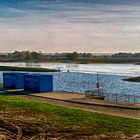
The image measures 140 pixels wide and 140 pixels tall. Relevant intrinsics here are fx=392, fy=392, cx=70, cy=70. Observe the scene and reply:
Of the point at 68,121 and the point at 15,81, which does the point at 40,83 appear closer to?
the point at 15,81

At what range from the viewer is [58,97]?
51125 mm

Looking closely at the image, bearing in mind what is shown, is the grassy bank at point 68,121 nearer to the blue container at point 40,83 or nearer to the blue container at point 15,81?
the blue container at point 40,83

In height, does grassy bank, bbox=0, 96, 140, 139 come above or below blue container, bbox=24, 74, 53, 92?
below

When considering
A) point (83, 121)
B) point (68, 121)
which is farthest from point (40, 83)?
point (83, 121)

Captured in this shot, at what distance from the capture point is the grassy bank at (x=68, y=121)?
28020mm

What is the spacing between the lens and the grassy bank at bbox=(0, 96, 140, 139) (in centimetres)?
2802

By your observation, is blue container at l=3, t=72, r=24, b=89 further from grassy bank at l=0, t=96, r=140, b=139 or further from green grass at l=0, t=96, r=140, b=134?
green grass at l=0, t=96, r=140, b=134

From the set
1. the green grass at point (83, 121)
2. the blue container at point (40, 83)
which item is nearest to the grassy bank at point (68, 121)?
the green grass at point (83, 121)

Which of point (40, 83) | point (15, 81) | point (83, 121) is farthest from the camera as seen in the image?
point (15, 81)

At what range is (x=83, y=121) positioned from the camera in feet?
105

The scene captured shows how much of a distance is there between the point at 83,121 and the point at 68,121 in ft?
4.03

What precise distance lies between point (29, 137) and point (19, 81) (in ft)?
129

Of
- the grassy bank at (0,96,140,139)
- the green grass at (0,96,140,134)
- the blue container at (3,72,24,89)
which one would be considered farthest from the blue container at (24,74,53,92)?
the green grass at (0,96,140,134)

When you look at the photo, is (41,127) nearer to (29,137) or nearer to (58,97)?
(29,137)
